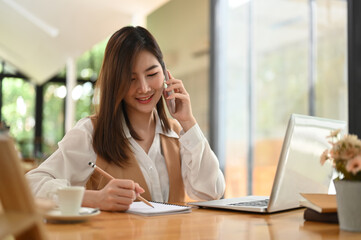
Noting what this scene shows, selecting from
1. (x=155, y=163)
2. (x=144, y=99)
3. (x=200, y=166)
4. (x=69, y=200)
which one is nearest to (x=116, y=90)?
(x=144, y=99)

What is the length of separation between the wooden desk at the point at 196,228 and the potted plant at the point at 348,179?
0.12 feet

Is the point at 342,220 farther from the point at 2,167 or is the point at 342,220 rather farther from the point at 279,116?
the point at 279,116

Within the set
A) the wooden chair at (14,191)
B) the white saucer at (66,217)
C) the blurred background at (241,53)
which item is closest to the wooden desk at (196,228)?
the white saucer at (66,217)

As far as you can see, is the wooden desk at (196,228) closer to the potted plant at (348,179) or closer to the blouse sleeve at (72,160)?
the potted plant at (348,179)

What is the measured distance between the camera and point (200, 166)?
204cm

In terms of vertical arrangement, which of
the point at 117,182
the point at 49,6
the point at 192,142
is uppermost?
the point at 49,6

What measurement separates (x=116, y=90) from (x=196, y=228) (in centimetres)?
83

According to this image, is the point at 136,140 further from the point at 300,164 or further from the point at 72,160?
the point at 300,164

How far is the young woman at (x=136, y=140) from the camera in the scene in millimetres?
1910

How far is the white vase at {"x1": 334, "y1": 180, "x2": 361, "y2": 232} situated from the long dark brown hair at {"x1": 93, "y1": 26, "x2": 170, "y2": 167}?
95cm

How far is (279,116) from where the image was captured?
5.02 m

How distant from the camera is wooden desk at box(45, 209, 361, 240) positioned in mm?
1138

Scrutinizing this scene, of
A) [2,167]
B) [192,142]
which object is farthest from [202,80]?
[2,167]

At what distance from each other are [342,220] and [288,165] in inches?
10.5
